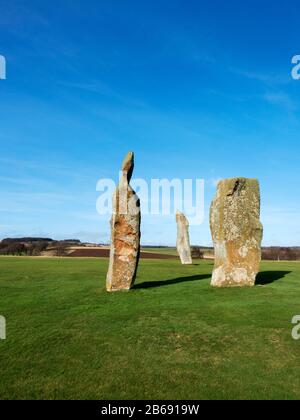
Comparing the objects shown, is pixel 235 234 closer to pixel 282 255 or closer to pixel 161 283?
pixel 161 283

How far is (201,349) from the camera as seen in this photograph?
34.0 feet

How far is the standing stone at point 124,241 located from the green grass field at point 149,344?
2.37 feet

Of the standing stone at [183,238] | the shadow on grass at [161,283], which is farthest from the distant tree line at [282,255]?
the shadow on grass at [161,283]

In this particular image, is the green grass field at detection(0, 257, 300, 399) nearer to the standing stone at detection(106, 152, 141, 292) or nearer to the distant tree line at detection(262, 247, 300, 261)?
the standing stone at detection(106, 152, 141, 292)

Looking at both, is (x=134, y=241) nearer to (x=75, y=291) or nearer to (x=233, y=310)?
(x=75, y=291)

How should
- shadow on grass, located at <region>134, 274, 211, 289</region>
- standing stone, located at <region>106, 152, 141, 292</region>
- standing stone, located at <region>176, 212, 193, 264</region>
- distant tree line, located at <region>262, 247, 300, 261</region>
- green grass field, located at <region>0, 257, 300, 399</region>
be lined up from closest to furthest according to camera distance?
green grass field, located at <region>0, 257, 300, 399</region>, standing stone, located at <region>106, 152, 141, 292</region>, shadow on grass, located at <region>134, 274, 211, 289</region>, standing stone, located at <region>176, 212, 193, 264</region>, distant tree line, located at <region>262, 247, 300, 261</region>

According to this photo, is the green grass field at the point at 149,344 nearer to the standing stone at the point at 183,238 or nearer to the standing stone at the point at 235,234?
the standing stone at the point at 235,234

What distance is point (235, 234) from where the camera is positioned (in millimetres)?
17922

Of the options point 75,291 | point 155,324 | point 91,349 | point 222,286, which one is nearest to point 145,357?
point 91,349

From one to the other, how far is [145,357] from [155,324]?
2.33m

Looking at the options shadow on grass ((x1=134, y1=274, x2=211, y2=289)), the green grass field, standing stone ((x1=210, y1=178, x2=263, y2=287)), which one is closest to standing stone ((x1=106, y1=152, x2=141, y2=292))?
the green grass field

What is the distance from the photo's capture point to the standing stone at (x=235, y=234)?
703 inches

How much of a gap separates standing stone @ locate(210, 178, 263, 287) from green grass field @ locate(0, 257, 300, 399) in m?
1.12

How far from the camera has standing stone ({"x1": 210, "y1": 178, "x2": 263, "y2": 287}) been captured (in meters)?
17.9
